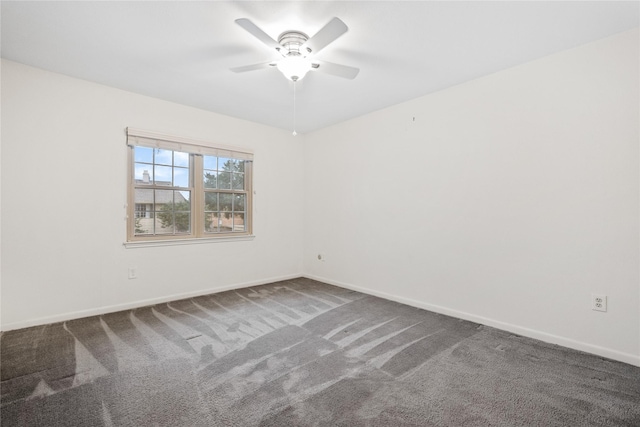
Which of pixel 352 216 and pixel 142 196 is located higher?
pixel 142 196

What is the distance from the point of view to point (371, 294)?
12.9ft

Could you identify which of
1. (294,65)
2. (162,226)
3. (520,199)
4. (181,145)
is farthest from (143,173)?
(520,199)

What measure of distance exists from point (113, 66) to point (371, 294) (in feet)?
12.7

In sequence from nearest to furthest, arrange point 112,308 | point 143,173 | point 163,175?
1. point 112,308
2. point 143,173
3. point 163,175

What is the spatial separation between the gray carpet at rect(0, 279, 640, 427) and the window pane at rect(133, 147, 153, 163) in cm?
182

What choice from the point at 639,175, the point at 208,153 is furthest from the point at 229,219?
the point at 639,175

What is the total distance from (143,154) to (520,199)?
13.7 ft

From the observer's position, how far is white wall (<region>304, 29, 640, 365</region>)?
2219 mm

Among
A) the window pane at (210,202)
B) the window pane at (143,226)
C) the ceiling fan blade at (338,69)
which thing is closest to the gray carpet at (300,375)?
the window pane at (143,226)

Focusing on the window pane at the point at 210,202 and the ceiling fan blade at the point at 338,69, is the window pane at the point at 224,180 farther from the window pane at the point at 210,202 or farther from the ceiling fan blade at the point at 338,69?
the ceiling fan blade at the point at 338,69

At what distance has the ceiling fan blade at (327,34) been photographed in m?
1.75

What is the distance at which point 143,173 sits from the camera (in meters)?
3.53

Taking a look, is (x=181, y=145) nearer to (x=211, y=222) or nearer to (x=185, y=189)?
(x=185, y=189)

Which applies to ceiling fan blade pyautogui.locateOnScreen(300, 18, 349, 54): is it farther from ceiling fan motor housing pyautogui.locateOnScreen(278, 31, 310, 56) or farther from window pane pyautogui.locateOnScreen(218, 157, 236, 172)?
window pane pyautogui.locateOnScreen(218, 157, 236, 172)
